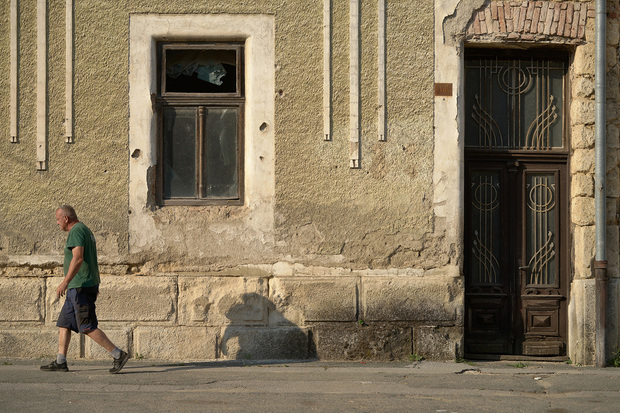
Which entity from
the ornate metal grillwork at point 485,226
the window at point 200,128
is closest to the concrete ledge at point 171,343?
the window at point 200,128

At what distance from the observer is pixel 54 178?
A: 8.62 metres

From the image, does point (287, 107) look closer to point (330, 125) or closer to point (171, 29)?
point (330, 125)

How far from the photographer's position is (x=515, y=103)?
357 inches

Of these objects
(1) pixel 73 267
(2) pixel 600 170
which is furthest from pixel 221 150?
(2) pixel 600 170

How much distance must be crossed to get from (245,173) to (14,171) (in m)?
2.35

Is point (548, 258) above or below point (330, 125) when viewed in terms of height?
below

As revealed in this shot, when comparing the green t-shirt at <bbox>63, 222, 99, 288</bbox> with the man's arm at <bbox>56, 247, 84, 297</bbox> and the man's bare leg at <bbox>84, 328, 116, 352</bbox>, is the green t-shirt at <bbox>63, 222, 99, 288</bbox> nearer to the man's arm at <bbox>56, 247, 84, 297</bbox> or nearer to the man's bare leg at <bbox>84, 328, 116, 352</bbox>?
→ the man's arm at <bbox>56, 247, 84, 297</bbox>

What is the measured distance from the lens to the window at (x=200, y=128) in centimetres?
886

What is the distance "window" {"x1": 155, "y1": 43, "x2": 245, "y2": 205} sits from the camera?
886 centimetres

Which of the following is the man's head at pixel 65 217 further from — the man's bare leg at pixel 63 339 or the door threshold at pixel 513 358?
the door threshold at pixel 513 358

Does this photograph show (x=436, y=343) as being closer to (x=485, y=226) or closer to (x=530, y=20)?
(x=485, y=226)

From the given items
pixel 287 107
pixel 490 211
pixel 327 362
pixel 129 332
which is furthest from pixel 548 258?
pixel 129 332

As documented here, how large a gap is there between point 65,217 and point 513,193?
4633mm

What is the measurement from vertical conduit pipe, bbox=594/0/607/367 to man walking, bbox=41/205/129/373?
186 inches
